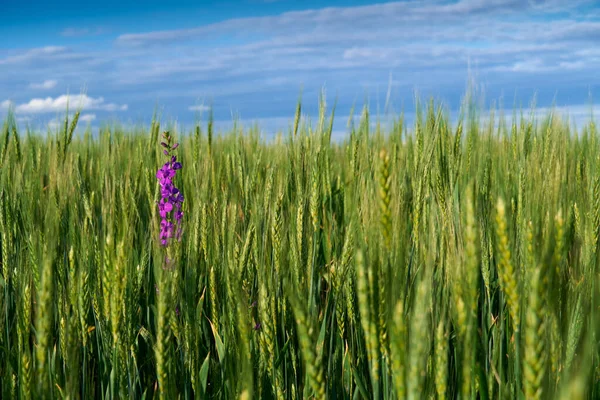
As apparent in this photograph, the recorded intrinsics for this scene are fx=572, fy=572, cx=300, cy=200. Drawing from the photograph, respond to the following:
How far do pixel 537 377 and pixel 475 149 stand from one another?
133cm

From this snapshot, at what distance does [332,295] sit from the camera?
5.07 feet

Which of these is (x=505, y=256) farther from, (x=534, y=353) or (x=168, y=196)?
(x=168, y=196)

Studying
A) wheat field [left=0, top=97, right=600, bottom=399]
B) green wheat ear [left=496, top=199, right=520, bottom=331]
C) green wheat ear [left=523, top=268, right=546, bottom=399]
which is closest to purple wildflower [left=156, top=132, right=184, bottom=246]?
wheat field [left=0, top=97, right=600, bottom=399]

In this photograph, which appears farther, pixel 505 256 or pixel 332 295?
pixel 332 295

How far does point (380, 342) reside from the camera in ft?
2.69

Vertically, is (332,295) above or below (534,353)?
below

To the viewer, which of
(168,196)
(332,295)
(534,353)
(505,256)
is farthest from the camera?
(168,196)

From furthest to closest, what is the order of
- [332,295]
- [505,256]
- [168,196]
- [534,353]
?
[168,196] → [332,295] → [505,256] → [534,353]

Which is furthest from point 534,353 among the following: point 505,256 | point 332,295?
point 332,295

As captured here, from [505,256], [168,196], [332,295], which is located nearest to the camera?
[505,256]

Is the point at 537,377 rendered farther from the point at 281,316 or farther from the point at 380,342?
the point at 281,316

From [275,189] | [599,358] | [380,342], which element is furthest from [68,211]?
[599,358]

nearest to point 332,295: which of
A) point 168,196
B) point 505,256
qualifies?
point 168,196

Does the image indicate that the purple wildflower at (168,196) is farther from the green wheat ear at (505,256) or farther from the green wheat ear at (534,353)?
the green wheat ear at (534,353)
